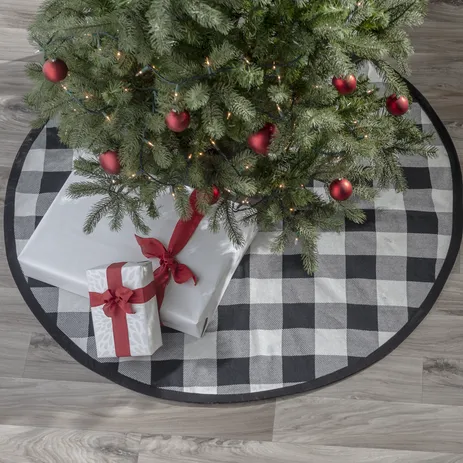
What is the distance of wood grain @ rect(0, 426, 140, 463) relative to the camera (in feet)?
5.41

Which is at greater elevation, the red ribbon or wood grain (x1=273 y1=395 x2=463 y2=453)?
the red ribbon

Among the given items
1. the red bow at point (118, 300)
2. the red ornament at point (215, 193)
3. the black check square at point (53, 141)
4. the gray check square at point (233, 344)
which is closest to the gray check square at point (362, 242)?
the gray check square at point (233, 344)

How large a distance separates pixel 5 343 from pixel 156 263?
431 millimetres

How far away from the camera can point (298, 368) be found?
67.2 inches

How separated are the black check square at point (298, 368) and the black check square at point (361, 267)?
0.77 ft

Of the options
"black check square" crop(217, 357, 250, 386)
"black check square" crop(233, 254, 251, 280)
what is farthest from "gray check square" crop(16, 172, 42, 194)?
"black check square" crop(217, 357, 250, 386)

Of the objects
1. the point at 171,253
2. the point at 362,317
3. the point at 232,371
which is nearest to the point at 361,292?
the point at 362,317

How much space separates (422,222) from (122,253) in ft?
2.49

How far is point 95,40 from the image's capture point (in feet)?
4.26

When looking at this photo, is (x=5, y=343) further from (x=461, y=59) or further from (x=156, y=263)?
(x=461, y=59)

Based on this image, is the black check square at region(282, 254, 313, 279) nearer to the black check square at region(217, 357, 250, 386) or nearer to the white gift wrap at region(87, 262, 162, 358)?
the black check square at region(217, 357, 250, 386)

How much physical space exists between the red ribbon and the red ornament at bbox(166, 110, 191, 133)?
441 mm

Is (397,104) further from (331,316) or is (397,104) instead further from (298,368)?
(298,368)

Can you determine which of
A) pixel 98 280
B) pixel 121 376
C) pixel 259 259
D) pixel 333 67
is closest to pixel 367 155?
pixel 333 67
